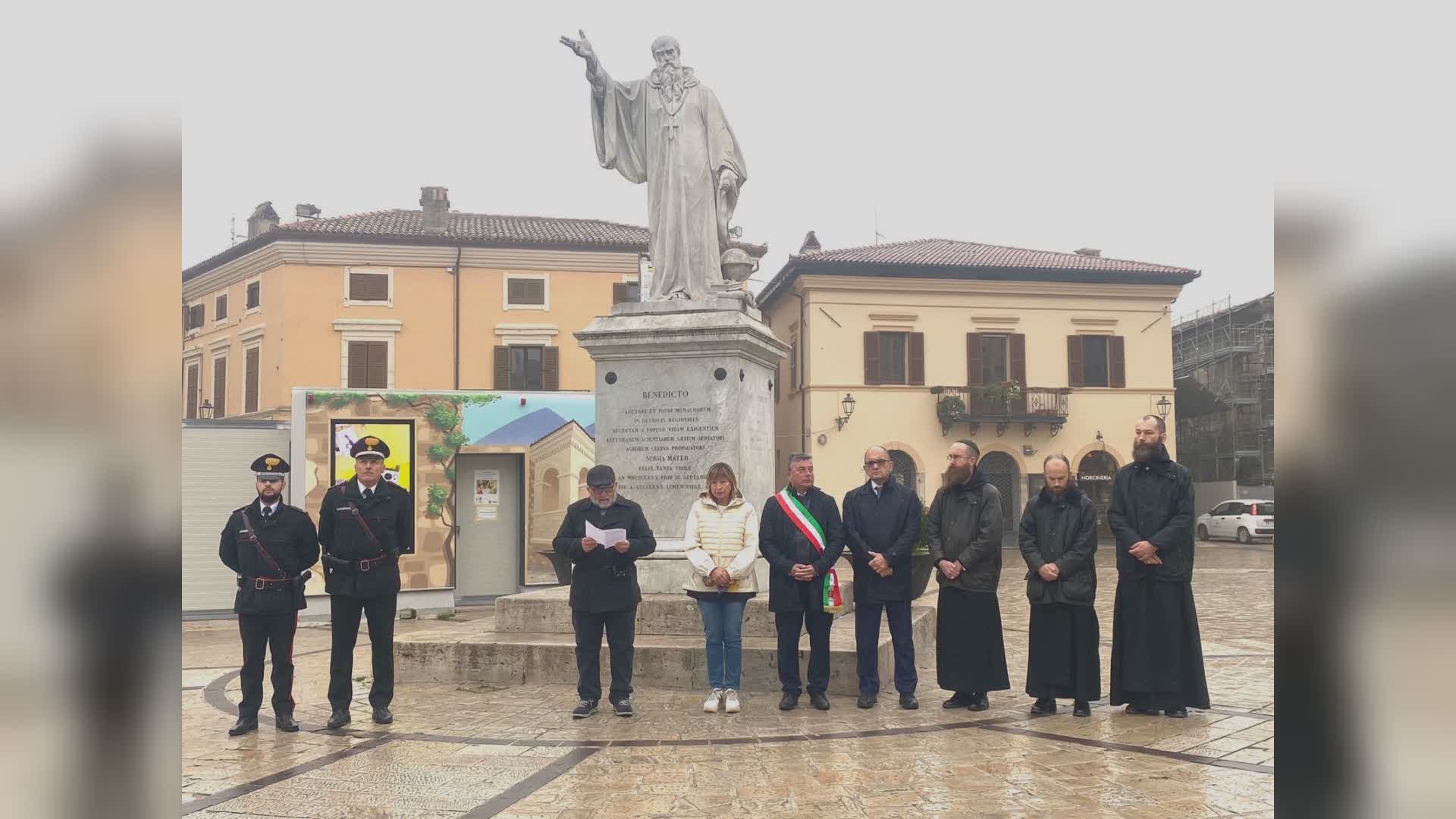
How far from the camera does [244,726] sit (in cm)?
670

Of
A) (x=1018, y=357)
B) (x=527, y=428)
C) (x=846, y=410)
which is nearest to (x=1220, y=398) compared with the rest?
(x=1018, y=357)

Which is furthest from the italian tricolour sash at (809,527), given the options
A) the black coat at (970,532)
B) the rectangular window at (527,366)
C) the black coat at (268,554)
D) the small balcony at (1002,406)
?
the small balcony at (1002,406)

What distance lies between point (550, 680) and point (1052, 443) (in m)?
28.6

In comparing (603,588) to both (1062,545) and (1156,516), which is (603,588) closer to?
(1062,545)

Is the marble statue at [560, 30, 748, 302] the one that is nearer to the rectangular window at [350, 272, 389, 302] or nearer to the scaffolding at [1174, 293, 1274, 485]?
the rectangular window at [350, 272, 389, 302]

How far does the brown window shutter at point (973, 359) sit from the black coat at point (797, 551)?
90.1 feet

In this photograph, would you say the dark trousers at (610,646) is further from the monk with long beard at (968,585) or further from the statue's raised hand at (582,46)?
the statue's raised hand at (582,46)

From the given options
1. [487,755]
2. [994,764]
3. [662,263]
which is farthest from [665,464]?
[994,764]

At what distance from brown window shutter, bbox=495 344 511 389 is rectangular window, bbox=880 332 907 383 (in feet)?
37.7

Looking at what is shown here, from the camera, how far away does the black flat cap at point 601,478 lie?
23.6 ft

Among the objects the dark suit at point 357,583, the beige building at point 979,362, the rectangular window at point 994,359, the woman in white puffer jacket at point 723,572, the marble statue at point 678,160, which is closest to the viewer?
the dark suit at point 357,583

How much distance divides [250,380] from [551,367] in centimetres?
947

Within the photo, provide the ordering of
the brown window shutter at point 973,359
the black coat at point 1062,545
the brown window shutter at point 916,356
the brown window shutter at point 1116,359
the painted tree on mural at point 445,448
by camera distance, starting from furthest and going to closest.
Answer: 1. the brown window shutter at point 1116,359
2. the brown window shutter at point 973,359
3. the brown window shutter at point 916,356
4. the painted tree on mural at point 445,448
5. the black coat at point 1062,545

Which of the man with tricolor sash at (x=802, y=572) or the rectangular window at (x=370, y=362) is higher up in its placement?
the rectangular window at (x=370, y=362)
